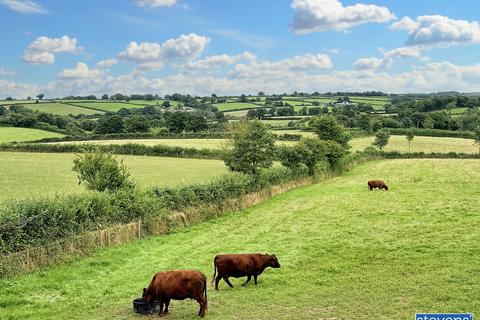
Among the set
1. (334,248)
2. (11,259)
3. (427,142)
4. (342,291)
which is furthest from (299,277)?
(427,142)

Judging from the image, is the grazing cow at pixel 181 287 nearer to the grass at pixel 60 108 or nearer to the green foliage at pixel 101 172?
the green foliage at pixel 101 172

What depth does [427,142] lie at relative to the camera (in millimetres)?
A: 103188

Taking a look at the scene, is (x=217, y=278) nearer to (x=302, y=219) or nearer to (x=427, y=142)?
(x=302, y=219)

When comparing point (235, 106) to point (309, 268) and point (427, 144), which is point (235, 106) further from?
point (309, 268)

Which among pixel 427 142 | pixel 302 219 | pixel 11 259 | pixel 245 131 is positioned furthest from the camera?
pixel 427 142

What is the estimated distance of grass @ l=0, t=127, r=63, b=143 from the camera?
9447 cm

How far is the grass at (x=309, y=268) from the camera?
13227 millimetres

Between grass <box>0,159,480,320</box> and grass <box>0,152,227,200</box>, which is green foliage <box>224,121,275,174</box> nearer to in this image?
grass <box>0,152,227,200</box>

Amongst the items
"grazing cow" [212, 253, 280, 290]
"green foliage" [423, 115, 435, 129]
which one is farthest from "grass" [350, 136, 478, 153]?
"grazing cow" [212, 253, 280, 290]

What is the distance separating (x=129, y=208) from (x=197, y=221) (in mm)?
5747

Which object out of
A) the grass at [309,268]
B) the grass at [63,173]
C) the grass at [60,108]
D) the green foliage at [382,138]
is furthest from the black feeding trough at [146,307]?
the grass at [60,108]

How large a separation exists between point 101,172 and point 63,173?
101ft

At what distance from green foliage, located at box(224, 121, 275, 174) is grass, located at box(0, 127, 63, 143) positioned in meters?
66.0

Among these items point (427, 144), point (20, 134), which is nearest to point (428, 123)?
point (427, 144)
